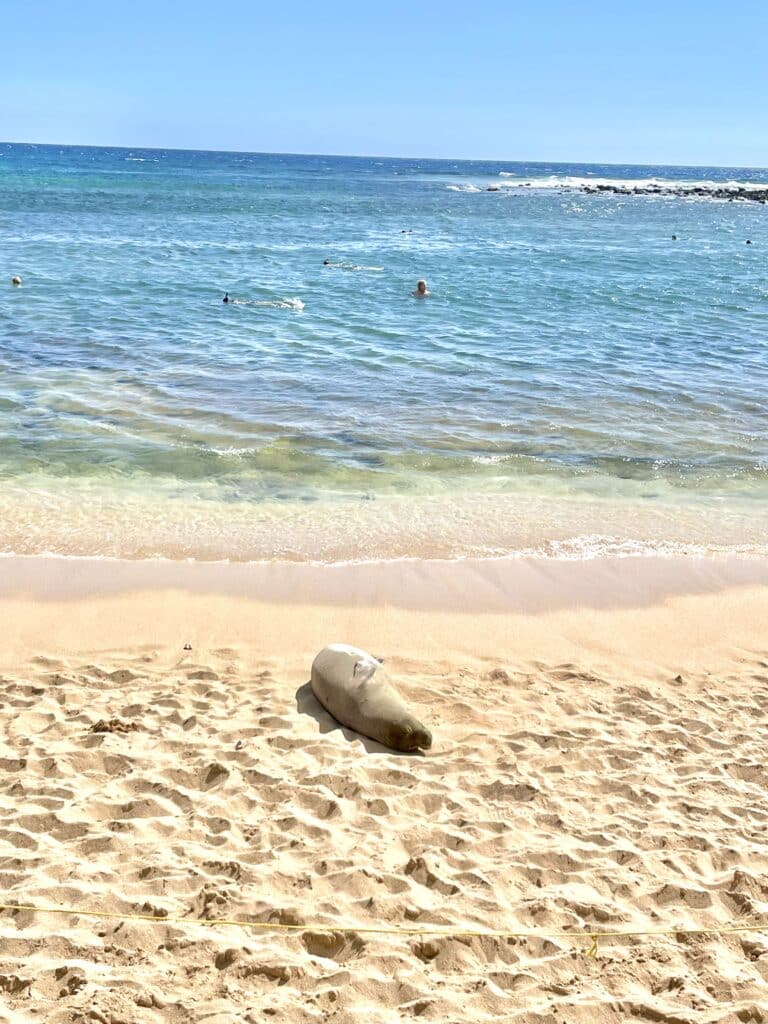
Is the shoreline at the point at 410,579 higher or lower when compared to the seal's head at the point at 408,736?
higher

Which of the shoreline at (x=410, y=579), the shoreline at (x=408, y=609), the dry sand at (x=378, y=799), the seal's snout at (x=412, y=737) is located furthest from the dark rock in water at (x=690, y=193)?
the seal's snout at (x=412, y=737)

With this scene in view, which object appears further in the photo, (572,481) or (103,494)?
(572,481)

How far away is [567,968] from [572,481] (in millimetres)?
7623

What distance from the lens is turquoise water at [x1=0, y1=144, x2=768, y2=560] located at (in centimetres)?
960

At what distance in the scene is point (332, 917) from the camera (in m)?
4.21

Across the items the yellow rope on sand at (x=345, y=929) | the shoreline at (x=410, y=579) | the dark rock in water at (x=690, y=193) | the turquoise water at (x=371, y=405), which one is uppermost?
the dark rock in water at (x=690, y=193)

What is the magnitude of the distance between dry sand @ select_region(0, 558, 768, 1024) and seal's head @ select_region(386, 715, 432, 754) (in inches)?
3.9

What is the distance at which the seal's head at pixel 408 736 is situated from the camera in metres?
5.72

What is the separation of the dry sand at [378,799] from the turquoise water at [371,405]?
1322mm

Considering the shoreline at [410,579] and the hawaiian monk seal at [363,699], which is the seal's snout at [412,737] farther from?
the shoreline at [410,579]

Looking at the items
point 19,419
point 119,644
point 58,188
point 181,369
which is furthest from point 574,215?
point 119,644

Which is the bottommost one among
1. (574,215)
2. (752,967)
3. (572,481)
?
(752,967)

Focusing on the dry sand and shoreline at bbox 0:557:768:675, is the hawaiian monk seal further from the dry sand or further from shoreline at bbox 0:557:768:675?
shoreline at bbox 0:557:768:675

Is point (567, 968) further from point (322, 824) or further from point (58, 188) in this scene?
point (58, 188)
